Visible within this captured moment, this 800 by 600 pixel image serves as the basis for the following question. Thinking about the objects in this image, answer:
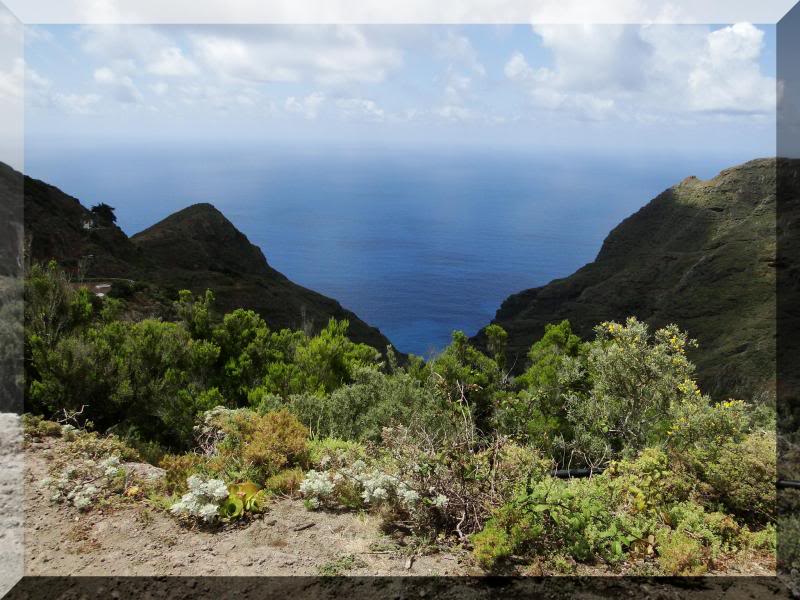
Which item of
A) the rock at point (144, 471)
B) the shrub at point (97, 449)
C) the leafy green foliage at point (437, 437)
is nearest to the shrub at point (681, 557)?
the leafy green foliage at point (437, 437)

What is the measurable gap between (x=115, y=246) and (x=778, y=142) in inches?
1178

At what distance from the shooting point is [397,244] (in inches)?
5512

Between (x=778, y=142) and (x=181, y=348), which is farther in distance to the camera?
(x=181, y=348)

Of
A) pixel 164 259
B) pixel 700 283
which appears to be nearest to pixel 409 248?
pixel 164 259

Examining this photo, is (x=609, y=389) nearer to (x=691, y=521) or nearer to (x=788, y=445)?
(x=788, y=445)

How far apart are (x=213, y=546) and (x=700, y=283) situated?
98.3ft

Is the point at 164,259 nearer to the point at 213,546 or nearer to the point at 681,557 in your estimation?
the point at 213,546

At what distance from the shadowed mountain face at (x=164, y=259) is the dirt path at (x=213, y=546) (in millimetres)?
15310

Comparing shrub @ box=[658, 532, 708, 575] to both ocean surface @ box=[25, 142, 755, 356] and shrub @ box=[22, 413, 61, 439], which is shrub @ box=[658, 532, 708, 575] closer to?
shrub @ box=[22, 413, 61, 439]

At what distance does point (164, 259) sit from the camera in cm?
3419

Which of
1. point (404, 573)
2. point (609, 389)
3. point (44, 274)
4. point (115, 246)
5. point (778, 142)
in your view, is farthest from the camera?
point (115, 246)

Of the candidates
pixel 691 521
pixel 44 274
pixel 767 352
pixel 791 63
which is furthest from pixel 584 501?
pixel 767 352

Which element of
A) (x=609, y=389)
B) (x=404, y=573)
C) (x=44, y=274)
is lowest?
(x=404, y=573)

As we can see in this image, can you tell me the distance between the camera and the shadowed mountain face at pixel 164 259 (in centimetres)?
2471
